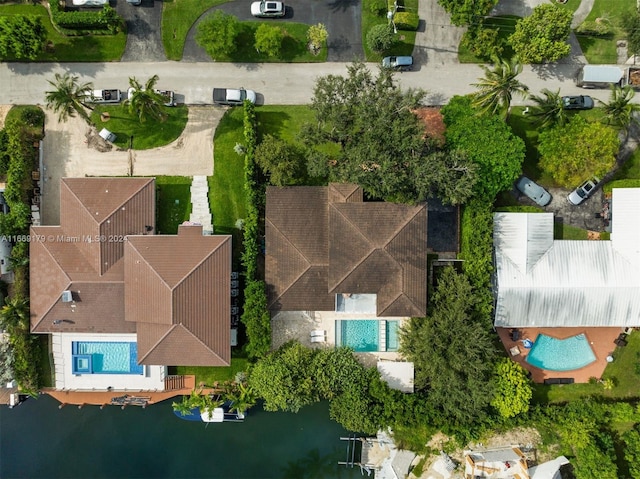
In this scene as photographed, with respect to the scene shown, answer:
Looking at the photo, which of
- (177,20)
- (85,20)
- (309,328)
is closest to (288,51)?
(177,20)

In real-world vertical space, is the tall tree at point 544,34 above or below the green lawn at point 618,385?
above

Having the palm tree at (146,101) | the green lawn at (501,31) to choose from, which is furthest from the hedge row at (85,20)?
the green lawn at (501,31)

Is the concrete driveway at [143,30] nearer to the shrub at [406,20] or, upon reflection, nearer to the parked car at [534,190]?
the shrub at [406,20]

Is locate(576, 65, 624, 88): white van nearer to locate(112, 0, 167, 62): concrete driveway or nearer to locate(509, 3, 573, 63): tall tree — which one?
locate(509, 3, 573, 63): tall tree

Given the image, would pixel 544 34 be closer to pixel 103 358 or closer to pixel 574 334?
pixel 574 334

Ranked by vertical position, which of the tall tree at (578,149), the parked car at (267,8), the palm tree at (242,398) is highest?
the parked car at (267,8)

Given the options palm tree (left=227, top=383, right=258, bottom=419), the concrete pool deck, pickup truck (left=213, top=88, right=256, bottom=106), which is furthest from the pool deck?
pickup truck (left=213, top=88, right=256, bottom=106)

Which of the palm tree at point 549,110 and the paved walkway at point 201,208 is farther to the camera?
the paved walkway at point 201,208
